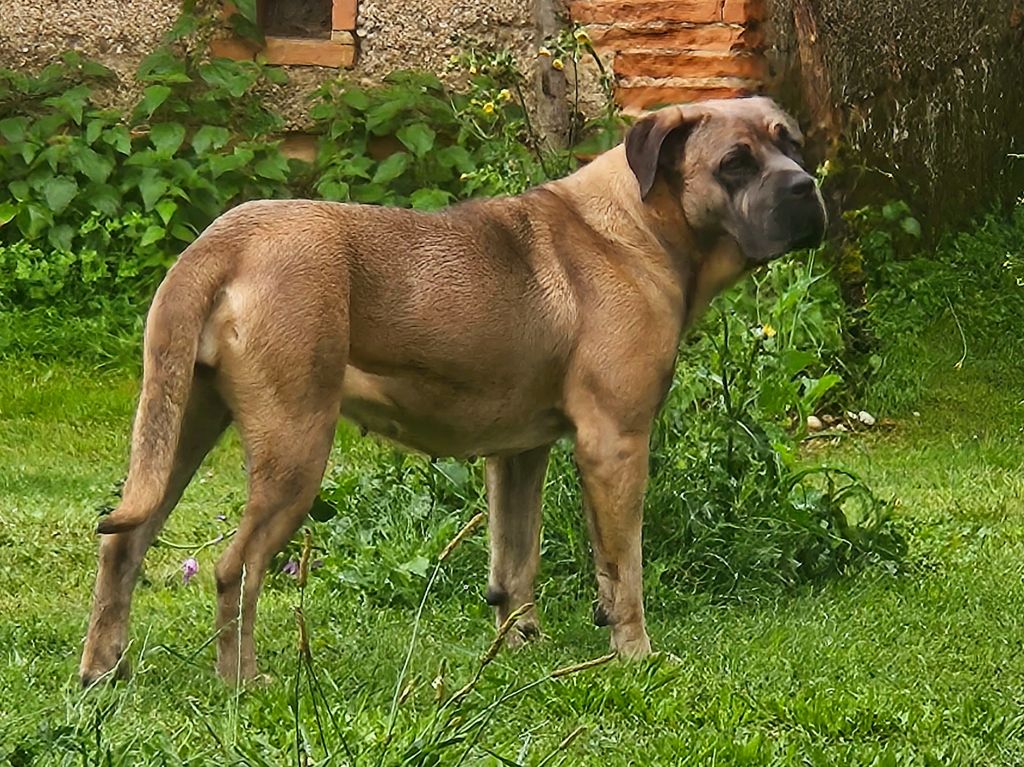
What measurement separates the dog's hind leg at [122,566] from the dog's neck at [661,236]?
1.28 m

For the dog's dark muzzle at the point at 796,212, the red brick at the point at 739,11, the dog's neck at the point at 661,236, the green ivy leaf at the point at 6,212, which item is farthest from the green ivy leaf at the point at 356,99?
the dog's dark muzzle at the point at 796,212

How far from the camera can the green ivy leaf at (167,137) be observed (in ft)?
33.9

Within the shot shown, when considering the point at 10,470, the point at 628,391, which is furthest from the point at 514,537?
the point at 10,470

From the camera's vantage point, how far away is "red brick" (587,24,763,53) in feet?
33.1

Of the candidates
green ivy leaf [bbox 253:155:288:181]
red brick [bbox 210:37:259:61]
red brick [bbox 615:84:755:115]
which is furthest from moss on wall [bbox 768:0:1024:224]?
red brick [bbox 210:37:259:61]

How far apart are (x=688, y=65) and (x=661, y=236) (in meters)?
4.76

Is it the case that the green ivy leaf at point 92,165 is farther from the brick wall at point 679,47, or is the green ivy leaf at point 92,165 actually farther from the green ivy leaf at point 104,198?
the brick wall at point 679,47

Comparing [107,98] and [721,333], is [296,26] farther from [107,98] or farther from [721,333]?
[721,333]

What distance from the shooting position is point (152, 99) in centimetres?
1041

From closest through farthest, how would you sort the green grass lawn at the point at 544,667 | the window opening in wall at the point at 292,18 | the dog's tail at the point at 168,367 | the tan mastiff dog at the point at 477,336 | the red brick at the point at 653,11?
the green grass lawn at the point at 544,667 → the dog's tail at the point at 168,367 → the tan mastiff dog at the point at 477,336 → the red brick at the point at 653,11 → the window opening in wall at the point at 292,18

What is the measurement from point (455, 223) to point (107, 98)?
5.81 meters

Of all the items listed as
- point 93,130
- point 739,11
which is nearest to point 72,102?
point 93,130

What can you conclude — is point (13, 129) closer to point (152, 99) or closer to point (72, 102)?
point (72, 102)

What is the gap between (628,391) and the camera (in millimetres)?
5379
